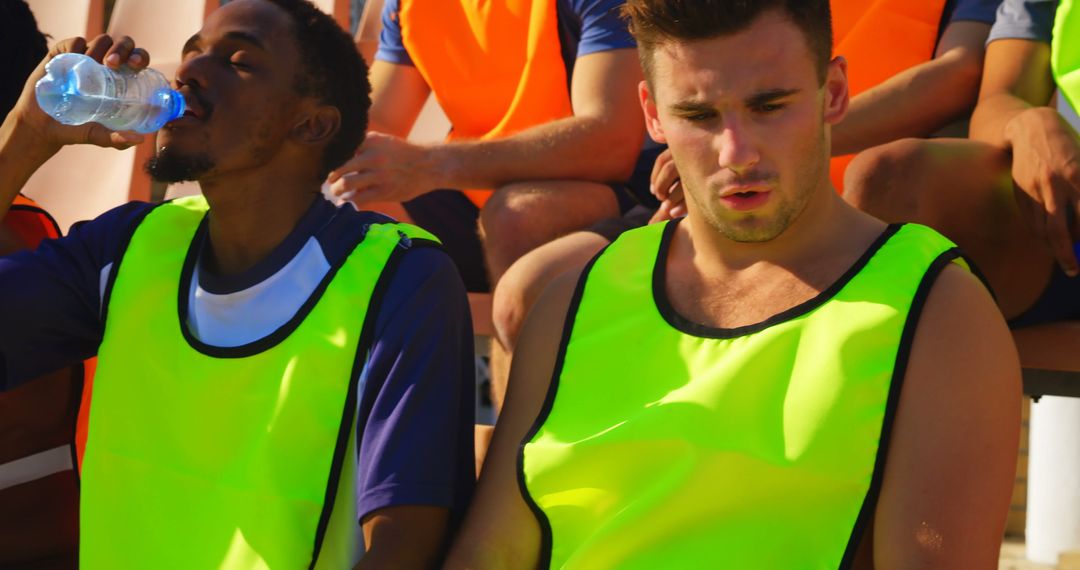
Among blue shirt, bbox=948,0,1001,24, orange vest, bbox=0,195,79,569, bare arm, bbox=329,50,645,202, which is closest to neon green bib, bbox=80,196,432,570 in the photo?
orange vest, bbox=0,195,79,569

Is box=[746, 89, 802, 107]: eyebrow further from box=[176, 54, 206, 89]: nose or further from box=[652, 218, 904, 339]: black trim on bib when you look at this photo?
box=[176, 54, 206, 89]: nose

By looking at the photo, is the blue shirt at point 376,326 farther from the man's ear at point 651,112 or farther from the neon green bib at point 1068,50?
the neon green bib at point 1068,50

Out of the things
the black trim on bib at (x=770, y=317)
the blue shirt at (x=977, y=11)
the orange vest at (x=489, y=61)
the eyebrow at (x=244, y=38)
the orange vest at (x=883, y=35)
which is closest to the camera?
the black trim on bib at (x=770, y=317)

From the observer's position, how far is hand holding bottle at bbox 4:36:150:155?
2273mm

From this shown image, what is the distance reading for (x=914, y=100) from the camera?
2625 mm

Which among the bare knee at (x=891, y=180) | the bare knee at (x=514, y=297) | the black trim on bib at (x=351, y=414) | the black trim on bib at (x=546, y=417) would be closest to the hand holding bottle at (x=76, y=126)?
the black trim on bib at (x=351, y=414)

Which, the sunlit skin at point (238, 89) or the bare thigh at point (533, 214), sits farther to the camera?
the bare thigh at point (533, 214)

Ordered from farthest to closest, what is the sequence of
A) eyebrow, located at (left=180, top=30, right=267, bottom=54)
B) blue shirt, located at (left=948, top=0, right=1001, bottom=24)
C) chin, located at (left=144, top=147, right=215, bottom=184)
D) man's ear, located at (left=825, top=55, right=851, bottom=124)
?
blue shirt, located at (left=948, top=0, right=1001, bottom=24), eyebrow, located at (left=180, top=30, right=267, bottom=54), chin, located at (left=144, top=147, right=215, bottom=184), man's ear, located at (left=825, top=55, right=851, bottom=124)

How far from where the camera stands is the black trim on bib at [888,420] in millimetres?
1607

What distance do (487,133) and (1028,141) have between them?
4.61ft

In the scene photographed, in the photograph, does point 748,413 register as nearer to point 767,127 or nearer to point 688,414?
point 688,414

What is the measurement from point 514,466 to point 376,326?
330 millimetres

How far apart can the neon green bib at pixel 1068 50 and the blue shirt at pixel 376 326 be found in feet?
3.87

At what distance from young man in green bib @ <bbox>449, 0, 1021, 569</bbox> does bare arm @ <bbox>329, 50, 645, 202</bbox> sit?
0.85 m
